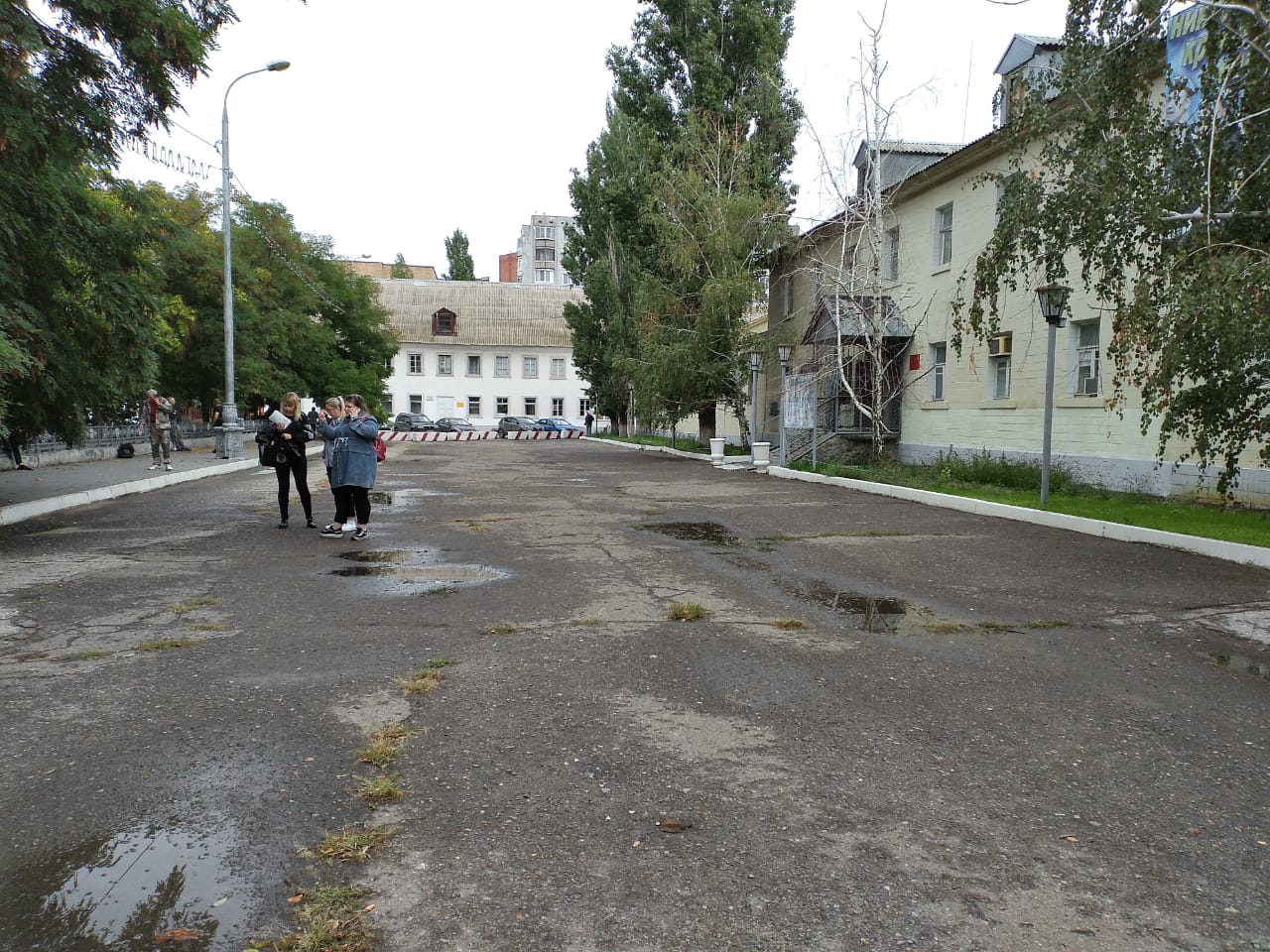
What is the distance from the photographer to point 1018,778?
12.7 ft

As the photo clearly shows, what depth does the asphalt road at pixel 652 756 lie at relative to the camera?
2.84 meters

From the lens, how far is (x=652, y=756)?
4074 mm

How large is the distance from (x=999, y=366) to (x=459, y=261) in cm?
7622

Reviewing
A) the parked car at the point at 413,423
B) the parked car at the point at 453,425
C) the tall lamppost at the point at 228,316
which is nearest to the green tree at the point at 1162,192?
the tall lamppost at the point at 228,316

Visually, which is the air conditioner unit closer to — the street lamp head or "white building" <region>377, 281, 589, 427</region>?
the street lamp head

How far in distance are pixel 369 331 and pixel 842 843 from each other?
48.5 meters

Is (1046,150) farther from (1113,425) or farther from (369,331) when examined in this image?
(369,331)

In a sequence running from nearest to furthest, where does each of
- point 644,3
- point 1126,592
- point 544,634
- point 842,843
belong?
point 842,843
point 544,634
point 1126,592
point 644,3

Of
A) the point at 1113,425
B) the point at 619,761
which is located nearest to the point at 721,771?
the point at 619,761

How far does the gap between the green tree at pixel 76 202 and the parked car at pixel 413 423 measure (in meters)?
54.3

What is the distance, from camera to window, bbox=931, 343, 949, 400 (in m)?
23.8

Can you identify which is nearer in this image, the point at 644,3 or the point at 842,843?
the point at 842,843

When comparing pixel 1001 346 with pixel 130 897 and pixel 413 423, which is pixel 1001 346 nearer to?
pixel 130 897

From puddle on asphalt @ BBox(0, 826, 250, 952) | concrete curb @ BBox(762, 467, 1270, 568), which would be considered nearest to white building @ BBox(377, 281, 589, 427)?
concrete curb @ BBox(762, 467, 1270, 568)
